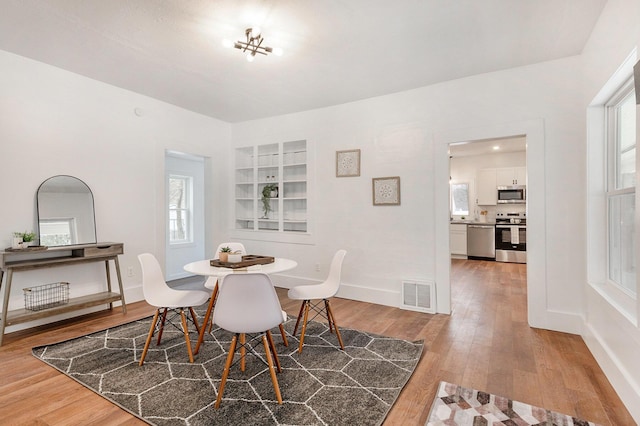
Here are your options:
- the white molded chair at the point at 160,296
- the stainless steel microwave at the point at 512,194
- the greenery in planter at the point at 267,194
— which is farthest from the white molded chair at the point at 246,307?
the stainless steel microwave at the point at 512,194

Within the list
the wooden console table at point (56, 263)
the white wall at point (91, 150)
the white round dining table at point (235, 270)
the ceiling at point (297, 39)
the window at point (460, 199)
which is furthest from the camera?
the window at point (460, 199)

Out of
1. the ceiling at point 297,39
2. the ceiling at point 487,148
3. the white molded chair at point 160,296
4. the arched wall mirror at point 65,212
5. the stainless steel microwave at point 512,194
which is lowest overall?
the white molded chair at point 160,296

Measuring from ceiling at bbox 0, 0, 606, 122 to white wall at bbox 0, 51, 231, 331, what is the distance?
24 cm

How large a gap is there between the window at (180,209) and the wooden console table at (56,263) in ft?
7.32

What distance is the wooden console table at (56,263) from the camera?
2982 millimetres

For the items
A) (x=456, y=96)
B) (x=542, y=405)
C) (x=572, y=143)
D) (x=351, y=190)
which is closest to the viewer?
(x=542, y=405)

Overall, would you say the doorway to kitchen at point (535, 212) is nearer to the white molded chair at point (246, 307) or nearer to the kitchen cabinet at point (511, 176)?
the white molded chair at point (246, 307)

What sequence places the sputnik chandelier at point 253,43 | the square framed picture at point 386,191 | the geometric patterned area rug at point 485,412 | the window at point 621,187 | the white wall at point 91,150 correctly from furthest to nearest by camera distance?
the square framed picture at point 386,191
the white wall at point 91,150
the sputnik chandelier at point 253,43
the window at point 621,187
the geometric patterned area rug at point 485,412

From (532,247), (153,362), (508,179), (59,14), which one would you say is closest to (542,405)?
(532,247)

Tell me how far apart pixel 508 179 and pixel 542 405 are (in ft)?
22.6

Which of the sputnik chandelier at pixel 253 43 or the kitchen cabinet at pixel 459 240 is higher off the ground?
the sputnik chandelier at pixel 253 43

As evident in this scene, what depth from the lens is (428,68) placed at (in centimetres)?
344

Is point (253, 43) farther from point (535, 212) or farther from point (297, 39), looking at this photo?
point (535, 212)

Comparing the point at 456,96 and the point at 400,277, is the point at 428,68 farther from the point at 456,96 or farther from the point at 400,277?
the point at 400,277
